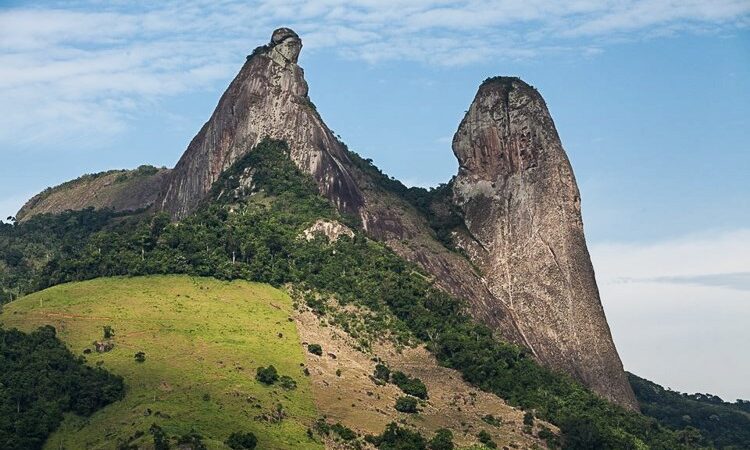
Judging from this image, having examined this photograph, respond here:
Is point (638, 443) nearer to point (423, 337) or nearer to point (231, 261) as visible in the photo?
point (423, 337)

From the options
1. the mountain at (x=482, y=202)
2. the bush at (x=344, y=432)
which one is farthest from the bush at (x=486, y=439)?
the mountain at (x=482, y=202)

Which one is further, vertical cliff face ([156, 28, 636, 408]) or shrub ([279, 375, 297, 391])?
vertical cliff face ([156, 28, 636, 408])

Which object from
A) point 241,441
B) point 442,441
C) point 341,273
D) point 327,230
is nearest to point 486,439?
point 442,441

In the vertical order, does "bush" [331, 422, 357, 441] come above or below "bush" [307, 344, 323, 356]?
below

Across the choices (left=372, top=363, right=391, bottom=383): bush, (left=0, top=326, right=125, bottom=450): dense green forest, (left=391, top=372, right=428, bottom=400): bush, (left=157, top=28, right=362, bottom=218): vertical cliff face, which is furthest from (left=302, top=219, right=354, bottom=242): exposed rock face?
(left=0, top=326, right=125, bottom=450): dense green forest

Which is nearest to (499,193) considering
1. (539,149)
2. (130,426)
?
(539,149)

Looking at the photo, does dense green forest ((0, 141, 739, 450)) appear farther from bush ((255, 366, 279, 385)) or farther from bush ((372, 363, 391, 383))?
bush ((255, 366, 279, 385))

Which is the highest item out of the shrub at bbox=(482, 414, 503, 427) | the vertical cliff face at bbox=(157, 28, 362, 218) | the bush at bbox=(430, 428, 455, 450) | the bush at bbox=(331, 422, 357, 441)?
the vertical cliff face at bbox=(157, 28, 362, 218)
